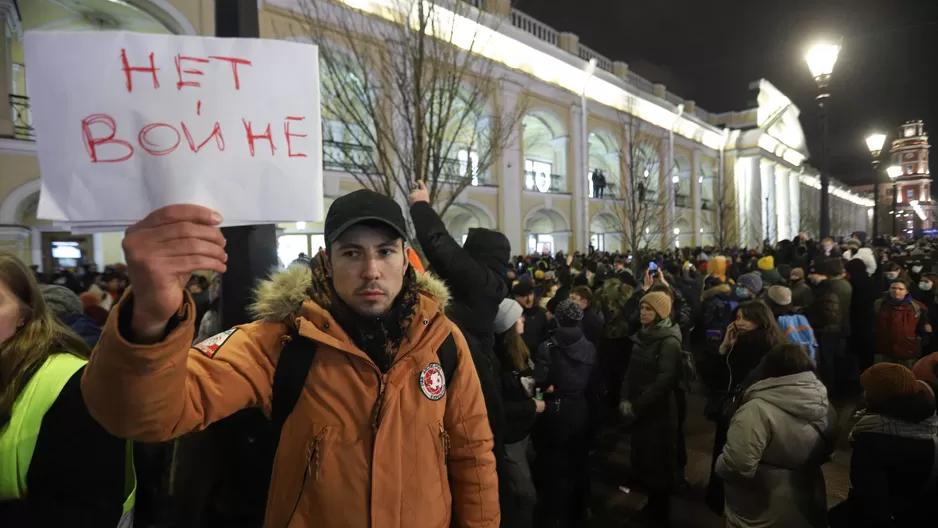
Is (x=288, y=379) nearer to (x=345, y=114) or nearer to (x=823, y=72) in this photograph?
(x=823, y=72)

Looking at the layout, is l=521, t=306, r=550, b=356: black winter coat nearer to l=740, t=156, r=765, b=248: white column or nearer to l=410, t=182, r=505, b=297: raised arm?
l=410, t=182, r=505, b=297: raised arm

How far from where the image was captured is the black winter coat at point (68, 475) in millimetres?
1278

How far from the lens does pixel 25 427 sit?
1294 millimetres

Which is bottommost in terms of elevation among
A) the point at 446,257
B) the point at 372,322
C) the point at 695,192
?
the point at 372,322

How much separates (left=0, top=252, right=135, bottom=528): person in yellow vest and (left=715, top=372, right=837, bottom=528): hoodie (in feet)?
9.69

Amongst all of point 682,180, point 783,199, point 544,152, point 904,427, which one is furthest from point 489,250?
point 783,199

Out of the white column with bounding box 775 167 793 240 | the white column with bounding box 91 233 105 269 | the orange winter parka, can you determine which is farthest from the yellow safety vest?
the white column with bounding box 775 167 793 240

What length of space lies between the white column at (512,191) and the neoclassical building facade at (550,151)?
48mm

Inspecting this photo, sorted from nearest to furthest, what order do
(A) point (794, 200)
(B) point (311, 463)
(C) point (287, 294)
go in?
(B) point (311, 463) < (C) point (287, 294) < (A) point (794, 200)

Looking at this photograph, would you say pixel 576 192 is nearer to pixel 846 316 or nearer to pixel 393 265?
pixel 846 316

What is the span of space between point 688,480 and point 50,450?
16.6 feet

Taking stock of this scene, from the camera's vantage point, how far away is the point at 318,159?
1.41 metres

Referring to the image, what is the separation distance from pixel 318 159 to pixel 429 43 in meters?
6.96

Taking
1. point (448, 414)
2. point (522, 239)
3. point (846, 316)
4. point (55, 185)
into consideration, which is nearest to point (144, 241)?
point (55, 185)
